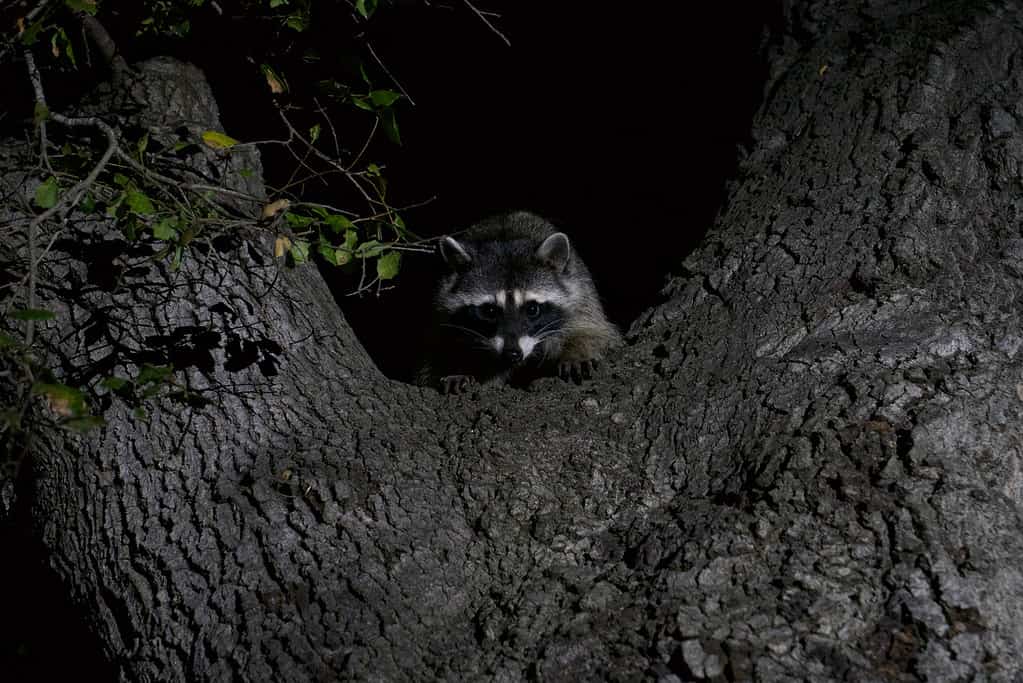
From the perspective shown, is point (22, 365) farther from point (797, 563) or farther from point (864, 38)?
point (864, 38)

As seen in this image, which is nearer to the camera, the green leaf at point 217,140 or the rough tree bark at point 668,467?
the rough tree bark at point 668,467

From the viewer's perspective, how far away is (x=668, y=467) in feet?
9.31

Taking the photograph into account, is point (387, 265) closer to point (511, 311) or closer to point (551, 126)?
point (511, 311)

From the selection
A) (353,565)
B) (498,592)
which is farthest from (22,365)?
(498,592)

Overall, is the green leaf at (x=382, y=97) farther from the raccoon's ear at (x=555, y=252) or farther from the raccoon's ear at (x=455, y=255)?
the raccoon's ear at (x=555, y=252)

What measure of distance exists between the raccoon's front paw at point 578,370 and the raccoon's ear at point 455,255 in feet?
3.03

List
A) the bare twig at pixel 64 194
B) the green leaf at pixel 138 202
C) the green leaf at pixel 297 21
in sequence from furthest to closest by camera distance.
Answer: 1. the green leaf at pixel 297 21
2. the green leaf at pixel 138 202
3. the bare twig at pixel 64 194

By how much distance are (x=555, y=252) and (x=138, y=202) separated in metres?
2.70

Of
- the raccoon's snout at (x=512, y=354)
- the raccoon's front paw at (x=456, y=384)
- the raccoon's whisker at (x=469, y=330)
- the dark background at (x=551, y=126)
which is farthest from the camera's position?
the dark background at (x=551, y=126)

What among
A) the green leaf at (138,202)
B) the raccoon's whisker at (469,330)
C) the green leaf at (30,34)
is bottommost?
the raccoon's whisker at (469,330)

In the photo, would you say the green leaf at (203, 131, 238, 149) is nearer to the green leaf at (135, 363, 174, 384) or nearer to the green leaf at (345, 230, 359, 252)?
the green leaf at (345, 230, 359, 252)

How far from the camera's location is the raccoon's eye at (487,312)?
193 inches

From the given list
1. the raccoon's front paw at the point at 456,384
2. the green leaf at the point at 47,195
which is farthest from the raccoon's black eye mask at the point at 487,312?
the green leaf at the point at 47,195

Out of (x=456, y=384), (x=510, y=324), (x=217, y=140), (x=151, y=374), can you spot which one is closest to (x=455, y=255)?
(x=510, y=324)
